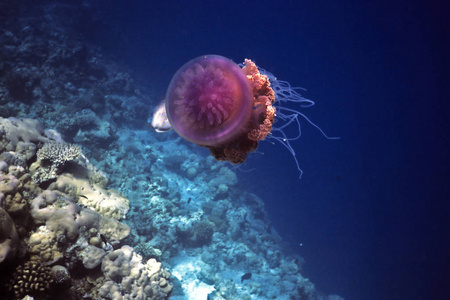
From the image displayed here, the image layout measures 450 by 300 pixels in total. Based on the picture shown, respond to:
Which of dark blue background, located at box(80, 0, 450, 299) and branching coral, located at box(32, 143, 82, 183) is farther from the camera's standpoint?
dark blue background, located at box(80, 0, 450, 299)

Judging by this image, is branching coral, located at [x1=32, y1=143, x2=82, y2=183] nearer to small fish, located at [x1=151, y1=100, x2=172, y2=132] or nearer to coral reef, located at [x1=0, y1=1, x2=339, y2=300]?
coral reef, located at [x1=0, y1=1, x2=339, y2=300]

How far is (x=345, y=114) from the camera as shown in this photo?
62656 mm

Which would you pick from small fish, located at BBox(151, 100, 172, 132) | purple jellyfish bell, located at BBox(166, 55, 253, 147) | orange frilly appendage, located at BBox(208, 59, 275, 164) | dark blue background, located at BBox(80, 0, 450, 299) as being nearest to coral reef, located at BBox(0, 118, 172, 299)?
small fish, located at BBox(151, 100, 172, 132)

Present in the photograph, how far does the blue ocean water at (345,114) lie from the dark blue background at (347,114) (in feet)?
0.74

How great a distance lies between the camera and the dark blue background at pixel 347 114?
3141cm

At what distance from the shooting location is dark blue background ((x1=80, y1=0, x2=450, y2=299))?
3141 cm

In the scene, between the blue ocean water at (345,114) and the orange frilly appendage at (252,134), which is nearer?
the orange frilly appendage at (252,134)

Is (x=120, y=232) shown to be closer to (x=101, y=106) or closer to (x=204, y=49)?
(x=101, y=106)

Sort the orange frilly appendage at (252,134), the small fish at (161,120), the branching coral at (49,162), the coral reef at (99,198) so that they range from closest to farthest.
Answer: the orange frilly appendage at (252,134), the coral reef at (99,198), the small fish at (161,120), the branching coral at (49,162)

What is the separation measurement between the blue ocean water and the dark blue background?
225 millimetres

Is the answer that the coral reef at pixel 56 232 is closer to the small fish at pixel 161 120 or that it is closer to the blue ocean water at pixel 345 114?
the small fish at pixel 161 120

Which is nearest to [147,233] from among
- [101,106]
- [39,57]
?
[101,106]

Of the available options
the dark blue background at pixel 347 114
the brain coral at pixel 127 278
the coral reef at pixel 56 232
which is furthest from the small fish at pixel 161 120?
the dark blue background at pixel 347 114

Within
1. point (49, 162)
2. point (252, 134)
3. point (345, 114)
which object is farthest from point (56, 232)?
point (345, 114)
